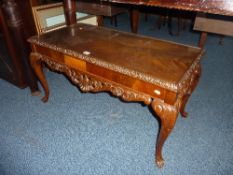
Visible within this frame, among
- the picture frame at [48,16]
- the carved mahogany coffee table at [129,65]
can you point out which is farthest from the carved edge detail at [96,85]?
the picture frame at [48,16]

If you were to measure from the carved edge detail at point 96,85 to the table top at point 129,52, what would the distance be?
0.32 feet

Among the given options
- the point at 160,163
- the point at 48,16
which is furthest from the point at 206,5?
the point at 48,16

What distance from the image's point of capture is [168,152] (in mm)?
1087

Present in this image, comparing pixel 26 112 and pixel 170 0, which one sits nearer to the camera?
pixel 170 0

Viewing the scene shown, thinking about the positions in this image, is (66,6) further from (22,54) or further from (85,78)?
(85,78)

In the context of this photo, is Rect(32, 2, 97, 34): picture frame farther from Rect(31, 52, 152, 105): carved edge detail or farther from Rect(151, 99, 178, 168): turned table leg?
Rect(151, 99, 178, 168): turned table leg

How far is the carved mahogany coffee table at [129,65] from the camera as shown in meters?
0.78

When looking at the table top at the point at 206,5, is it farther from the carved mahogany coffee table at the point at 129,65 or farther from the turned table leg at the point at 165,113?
the turned table leg at the point at 165,113

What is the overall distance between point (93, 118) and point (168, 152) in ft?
1.76

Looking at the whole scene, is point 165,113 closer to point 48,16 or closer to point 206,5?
point 206,5

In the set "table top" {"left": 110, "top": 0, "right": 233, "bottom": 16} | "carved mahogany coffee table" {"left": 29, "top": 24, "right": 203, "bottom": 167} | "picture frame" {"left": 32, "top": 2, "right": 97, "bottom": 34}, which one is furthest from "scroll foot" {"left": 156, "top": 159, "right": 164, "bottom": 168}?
"picture frame" {"left": 32, "top": 2, "right": 97, "bottom": 34}

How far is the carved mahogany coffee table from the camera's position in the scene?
779 millimetres

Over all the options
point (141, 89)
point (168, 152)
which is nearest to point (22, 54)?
point (141, 89)

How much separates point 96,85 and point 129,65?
23 centimetres
